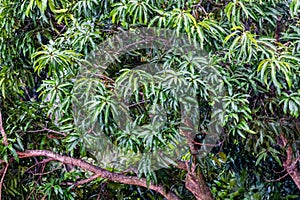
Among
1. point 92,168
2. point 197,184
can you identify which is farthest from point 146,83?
point 197,184

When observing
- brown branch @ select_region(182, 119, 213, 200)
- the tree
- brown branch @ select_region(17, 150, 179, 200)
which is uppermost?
the tree

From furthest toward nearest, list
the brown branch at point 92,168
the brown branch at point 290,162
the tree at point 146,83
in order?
1. the brown branch at point 92,168
2. the brown branch at point 290,162
3. the tree at point 146,83

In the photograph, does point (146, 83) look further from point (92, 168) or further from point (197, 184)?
point (197, 184)

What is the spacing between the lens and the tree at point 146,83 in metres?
2.40

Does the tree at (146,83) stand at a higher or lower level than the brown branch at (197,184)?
higher

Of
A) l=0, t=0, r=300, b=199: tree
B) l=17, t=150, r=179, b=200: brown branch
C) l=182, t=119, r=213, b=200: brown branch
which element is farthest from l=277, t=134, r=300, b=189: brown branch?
l=17, t=150, r=179, b=200: brown branch

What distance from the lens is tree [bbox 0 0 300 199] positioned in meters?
2.40

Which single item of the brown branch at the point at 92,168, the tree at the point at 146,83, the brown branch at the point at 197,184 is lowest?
the brown branch at the point at 197,184

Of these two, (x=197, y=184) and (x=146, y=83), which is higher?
(x=146, y=83)

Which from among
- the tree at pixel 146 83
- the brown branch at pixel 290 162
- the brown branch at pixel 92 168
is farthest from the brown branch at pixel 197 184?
the brown branch at pixel 290 162

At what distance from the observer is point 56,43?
2643mm

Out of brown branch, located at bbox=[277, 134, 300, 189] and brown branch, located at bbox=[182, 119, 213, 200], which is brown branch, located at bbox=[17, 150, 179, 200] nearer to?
brown branch, located at bbox=[182, 119, 213, 200]

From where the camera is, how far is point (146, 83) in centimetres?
236

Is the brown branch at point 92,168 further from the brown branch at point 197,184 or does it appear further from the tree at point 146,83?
the brown branch at point 197,184
